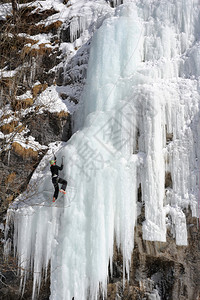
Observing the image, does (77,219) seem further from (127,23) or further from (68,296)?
(127,23)

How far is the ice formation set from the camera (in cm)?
531

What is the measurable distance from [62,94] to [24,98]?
1.23 m

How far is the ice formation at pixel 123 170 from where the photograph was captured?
5312 mm

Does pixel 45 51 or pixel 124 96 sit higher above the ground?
pixel 45 51

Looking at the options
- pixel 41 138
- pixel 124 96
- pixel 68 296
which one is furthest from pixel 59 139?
pixel 68 296

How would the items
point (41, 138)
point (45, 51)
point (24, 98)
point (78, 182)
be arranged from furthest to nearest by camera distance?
point (45, 51) → point (24, 98) → point (41, 138) → point (78, 182)

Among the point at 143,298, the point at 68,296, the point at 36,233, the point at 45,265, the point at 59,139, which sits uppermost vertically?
the point at 59,139

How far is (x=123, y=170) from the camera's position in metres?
5.56

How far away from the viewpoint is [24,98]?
27.8ft

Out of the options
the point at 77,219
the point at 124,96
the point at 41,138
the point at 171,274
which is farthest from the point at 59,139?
the point at 171,274

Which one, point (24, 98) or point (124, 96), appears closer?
point (124, 96)

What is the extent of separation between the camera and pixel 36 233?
587cm

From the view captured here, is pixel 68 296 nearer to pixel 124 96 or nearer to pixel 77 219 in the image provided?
pixel 77 219

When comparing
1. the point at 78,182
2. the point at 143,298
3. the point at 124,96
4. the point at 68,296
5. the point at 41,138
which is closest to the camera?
the point at 68,296
